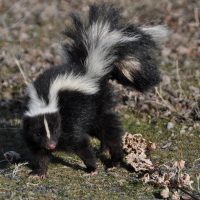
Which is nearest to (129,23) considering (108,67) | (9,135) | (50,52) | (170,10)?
(108,67)

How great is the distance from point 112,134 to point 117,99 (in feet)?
2.57

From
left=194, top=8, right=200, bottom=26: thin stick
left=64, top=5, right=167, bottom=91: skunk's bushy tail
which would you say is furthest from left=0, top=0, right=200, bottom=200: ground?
left=64, top=5, right=167, bottom=91: skunk's bushy tail

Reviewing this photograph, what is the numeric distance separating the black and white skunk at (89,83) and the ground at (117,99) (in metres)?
0.38

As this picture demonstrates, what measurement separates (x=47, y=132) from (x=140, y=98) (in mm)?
3154

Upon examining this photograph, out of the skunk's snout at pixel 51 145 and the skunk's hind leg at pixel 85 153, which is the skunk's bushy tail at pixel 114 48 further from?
the skunk's snout at pixel 51 145

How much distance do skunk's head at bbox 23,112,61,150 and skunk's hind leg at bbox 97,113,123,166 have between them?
35.9 inches

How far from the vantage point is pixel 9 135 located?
861cm

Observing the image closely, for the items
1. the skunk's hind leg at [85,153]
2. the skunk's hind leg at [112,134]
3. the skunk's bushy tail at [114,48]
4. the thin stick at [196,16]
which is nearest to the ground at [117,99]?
the thin stick at [196,16]

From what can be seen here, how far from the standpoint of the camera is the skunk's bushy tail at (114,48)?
24.5ft

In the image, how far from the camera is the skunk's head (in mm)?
6785

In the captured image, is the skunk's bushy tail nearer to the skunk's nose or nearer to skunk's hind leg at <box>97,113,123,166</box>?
skunk's hind leg at <box>97,113,123,166</box>

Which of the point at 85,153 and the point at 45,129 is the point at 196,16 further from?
the point at 45,129

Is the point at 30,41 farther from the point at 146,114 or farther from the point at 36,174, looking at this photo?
the point at 36,174

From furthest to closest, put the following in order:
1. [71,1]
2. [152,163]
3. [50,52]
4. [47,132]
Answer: [71,1]
[50,52]
[152,163]
[47,132]
